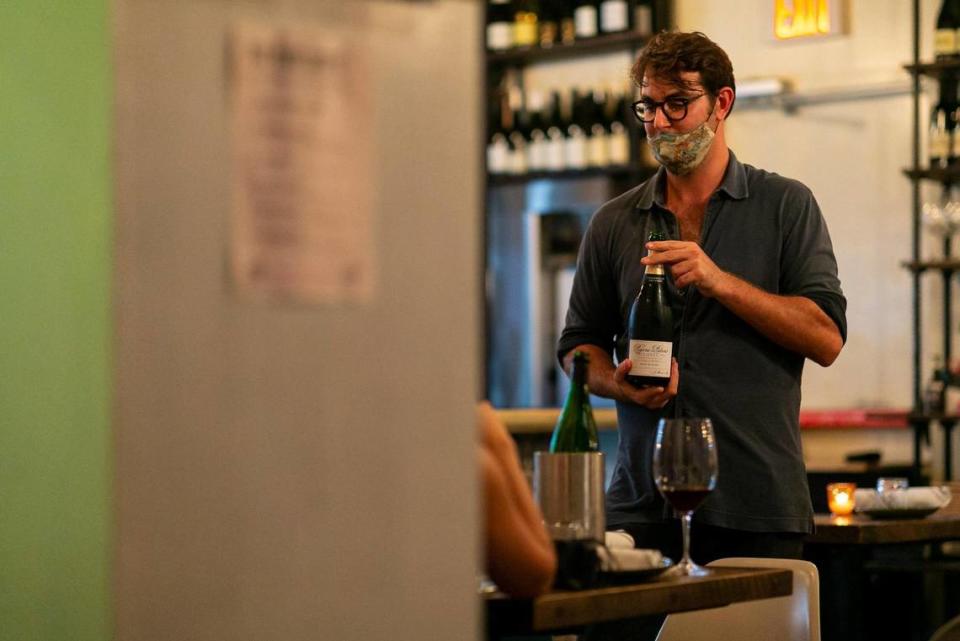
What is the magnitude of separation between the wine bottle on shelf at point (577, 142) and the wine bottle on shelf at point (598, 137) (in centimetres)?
3

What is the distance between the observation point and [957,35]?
5.26 metres

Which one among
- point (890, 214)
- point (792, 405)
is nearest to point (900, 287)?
point (890, 214)

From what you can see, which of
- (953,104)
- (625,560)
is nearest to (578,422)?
(625,560)

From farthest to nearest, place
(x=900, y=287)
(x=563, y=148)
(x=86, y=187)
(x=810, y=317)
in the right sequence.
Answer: (x=563, y=148), (x=900, y=287), (x=810, y=317), (x=86, y=187)

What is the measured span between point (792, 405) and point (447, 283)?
1.49 m

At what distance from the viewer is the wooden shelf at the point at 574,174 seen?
19.7ft

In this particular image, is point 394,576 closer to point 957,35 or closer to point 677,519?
point 677,519

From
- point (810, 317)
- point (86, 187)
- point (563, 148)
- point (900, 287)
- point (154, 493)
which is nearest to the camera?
point (154, 493)

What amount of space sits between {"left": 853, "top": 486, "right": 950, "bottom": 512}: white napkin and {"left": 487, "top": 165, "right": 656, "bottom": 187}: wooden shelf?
366 cm

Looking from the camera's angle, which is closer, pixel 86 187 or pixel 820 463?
pixel 86 187

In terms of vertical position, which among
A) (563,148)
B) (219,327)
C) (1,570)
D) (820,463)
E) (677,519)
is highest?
(563,148)

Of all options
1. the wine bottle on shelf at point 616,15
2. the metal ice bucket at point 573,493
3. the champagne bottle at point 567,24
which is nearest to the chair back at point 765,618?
the metal ice bucket at point 573,493

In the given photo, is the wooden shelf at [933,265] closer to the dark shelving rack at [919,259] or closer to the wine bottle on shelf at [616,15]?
the dark shelving rack at [919,259]

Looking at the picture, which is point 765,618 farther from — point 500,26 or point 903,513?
point 500,26
